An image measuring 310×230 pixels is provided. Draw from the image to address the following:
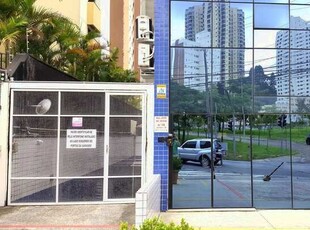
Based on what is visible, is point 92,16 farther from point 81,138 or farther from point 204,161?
point 204,161

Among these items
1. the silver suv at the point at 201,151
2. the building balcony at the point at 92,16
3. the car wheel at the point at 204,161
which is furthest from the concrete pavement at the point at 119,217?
the building balcony at the point at 92,16

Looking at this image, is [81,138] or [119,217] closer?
[119,217]

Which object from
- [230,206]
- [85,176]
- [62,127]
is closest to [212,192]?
[230,206]

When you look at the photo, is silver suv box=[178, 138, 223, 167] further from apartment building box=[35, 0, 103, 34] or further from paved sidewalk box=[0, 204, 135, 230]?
apartment building box=[35, 0, 103, 34]

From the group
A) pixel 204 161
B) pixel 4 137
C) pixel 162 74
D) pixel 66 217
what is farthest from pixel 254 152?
pixel 4 137

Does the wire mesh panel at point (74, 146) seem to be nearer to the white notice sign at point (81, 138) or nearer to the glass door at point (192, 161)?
the white notice sign at point (81, 138)

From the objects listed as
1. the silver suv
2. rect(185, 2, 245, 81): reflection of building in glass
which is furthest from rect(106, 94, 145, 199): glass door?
rect(185, 2, 245, 81): reflection of building in glass

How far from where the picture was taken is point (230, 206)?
9.82m

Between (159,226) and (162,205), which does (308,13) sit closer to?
(162,205)

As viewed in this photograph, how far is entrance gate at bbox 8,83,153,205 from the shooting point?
9664mm

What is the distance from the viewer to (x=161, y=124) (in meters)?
9.69

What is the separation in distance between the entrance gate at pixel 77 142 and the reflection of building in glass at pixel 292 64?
129 inches

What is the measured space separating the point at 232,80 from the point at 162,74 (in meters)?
1.78

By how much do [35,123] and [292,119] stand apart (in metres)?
6.47
